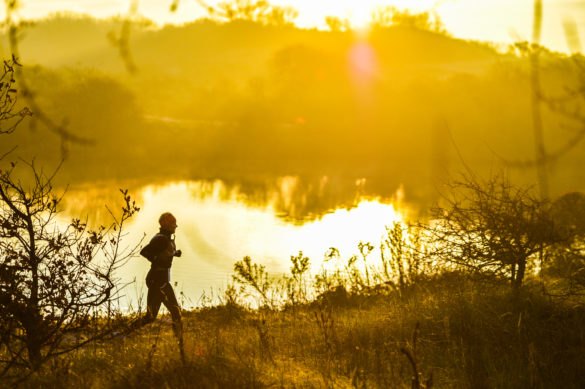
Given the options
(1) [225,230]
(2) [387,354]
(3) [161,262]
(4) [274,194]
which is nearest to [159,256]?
(3) [161,262]

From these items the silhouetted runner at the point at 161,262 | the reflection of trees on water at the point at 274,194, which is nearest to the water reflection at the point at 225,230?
the reflection of trees on water at the point at 274,194

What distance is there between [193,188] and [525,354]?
34.1m

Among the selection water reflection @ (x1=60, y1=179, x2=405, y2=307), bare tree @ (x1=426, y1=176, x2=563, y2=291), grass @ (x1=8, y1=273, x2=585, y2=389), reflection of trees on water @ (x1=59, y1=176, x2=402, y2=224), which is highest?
reflection of trees on water @ (x1=59, y1=176, x2=402, y2=224)

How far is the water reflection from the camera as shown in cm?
2184

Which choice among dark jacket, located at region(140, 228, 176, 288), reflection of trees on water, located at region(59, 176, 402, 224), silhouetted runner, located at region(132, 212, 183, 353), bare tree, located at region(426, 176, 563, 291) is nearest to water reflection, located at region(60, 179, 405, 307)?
reflection of trees on water, located at region(59, 176, 402, 224)

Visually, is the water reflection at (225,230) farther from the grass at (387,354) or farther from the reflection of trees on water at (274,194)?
the grass at (387,354)

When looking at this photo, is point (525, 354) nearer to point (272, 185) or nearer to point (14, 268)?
point (14, 268)

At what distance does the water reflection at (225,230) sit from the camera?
2184 cm

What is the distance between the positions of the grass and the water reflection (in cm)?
984

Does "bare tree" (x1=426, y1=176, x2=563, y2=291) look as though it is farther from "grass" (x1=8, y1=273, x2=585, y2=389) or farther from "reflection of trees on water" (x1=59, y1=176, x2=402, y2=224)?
"reflection of trees on water" (x1=59, y1=176, x2=402, y2=224)

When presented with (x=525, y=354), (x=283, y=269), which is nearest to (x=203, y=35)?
(x=283, y=269)

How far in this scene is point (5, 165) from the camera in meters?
46.4

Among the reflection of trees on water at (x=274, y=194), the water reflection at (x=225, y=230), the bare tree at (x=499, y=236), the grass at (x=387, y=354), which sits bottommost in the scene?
the grass at (x=387, y=354)

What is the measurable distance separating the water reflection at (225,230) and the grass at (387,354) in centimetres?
984
